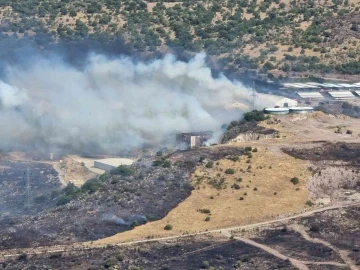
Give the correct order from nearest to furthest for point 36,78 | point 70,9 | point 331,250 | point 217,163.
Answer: point 331,250, point 217,163, point 36,78, point 70,9

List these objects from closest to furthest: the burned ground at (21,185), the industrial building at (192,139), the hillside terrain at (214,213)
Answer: the hillside terrain at (214,213) → the burned ground at (21,185) → the industrial building at (192,139)

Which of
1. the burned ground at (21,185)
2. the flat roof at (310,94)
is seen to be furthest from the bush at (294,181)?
the flat roof at (310,94)

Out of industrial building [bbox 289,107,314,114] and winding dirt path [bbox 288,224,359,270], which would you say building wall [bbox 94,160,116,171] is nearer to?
industrial building [bbox 289,107,314,114]

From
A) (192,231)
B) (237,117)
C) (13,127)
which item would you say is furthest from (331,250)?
(13,127)

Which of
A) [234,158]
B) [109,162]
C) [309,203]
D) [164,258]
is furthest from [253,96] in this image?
[164,258]

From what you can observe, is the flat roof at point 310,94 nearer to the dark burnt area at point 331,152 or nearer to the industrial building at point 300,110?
the industrial building at point 300,110

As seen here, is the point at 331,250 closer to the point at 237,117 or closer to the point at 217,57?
the point at 237,117
